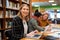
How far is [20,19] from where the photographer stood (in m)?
2.43

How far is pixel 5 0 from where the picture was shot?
13.9ft

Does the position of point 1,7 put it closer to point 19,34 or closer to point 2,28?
point 2,28

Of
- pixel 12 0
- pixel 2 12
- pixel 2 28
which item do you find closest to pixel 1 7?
pixel 2 12

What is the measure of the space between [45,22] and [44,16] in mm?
245

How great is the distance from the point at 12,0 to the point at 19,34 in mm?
2917

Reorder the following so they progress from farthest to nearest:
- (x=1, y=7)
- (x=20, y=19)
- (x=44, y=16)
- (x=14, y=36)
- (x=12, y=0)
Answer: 1. (x=12, y=0)
2. (x=44, y=16)
3. (x=1, y=7)
4. (x=20, y=19)
5. (x=14, y=36)

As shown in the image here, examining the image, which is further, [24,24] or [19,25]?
[24,24]

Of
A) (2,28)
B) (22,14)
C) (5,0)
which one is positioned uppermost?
(5,0)

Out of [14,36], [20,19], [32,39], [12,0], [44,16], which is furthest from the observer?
[12,0]

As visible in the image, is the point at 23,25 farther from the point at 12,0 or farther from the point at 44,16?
the point at 12,0

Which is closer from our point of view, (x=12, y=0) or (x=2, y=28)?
(x=2, y=28)

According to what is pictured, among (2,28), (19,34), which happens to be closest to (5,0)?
(2,28)

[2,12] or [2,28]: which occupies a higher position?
[2,12]

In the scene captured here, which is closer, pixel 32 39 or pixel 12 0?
pixel 32 39
